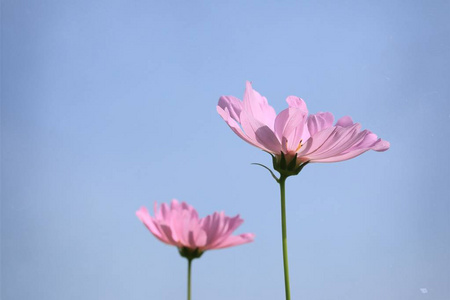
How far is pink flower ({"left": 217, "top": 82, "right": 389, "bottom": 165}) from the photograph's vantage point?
0.52 m

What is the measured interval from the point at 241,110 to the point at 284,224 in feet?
0.45

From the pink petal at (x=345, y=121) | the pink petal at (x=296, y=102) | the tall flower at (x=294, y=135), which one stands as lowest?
the tall flower at (x=294, y=135)

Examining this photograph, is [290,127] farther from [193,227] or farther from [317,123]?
[193,227]

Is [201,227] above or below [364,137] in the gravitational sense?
below

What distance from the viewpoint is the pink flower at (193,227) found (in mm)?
416

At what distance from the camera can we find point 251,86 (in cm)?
57

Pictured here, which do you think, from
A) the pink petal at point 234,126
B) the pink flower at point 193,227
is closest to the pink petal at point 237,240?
the pink flower at point 193,227

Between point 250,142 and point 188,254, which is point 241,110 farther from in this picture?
point 188,254

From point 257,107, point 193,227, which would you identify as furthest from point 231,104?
point 193,227

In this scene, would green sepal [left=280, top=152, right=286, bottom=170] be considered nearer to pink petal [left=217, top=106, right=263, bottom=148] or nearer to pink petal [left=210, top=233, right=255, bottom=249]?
pink petal [left=217, top=106, right=263, bottom=148]

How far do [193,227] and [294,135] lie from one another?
174 millimetres

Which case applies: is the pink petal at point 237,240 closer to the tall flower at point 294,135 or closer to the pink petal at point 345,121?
the tall flower at point 294,135

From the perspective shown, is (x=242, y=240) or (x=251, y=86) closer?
(x=242, y=240)

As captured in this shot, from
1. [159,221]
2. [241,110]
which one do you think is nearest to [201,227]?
[159,221]
